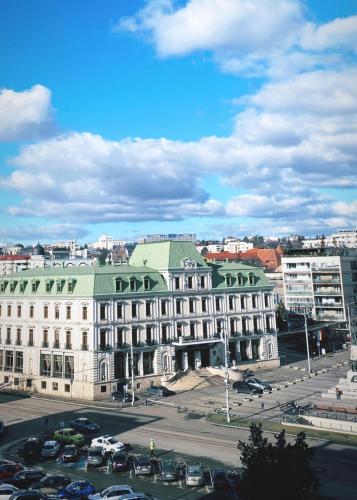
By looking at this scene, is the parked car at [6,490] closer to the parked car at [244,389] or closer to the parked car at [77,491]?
the parked car at [77,491]

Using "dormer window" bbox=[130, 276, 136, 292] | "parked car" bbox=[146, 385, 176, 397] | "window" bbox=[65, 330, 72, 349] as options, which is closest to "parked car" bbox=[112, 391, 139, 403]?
"parked car" bbox=[146, 385, 176, 397]

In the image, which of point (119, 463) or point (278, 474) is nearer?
point (278, 474)

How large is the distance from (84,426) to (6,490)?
2146 cm

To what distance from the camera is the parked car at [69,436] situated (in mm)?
52750

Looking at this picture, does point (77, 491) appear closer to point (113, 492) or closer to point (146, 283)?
point (113, 492)

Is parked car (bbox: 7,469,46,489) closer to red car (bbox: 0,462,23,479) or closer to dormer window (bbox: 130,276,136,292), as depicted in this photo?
red car (bbox: 0,462,23,479)

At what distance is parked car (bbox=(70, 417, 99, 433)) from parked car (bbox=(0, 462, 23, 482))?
15088 mm

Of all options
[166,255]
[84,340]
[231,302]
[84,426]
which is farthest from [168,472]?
[231,302]

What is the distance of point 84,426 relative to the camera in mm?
57812

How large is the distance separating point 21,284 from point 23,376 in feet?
52.4

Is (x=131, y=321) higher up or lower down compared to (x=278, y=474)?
higher up

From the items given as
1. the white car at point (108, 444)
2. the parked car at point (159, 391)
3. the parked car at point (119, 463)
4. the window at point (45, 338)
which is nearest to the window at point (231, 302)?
the parked car at point (159, 391)

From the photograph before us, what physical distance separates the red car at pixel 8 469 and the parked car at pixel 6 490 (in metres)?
4.69

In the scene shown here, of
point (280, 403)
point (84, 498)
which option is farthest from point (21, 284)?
point (84, 498)
